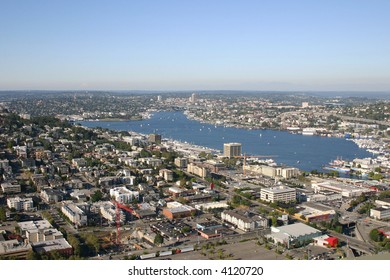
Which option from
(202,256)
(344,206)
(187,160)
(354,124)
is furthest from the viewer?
(354,124)

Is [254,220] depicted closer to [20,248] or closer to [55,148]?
[20,248]

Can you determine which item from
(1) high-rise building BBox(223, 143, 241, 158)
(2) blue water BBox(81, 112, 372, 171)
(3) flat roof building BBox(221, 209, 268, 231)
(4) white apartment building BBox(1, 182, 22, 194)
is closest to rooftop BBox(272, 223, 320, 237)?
(3) flat roof building BBox(221, 209, 268, 231)

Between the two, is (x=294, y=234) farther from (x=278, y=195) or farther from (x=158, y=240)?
(x=278, y=195)

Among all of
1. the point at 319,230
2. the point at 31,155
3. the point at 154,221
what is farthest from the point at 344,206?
the point at 31,155

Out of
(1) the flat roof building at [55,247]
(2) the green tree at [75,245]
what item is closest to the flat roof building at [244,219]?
(2) the green tree at [75,245]

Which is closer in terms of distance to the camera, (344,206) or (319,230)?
→ (319,230)

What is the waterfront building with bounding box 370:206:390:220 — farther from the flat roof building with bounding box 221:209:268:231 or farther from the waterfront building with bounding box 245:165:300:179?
the waterfront building with bounding box 245:165:300:179
